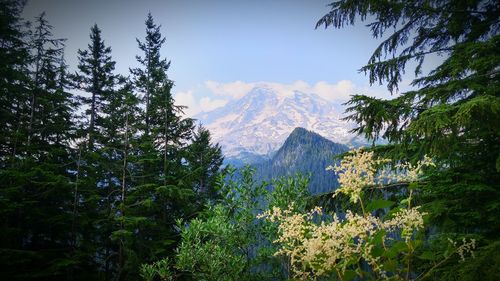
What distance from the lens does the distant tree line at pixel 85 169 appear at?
14.5 metres

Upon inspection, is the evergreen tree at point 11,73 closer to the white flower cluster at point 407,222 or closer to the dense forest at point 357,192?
the dense forest at point 357,192

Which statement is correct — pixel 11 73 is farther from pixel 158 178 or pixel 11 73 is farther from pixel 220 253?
pixel 220 253

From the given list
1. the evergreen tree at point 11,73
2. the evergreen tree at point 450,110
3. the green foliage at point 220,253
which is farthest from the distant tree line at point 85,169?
the evergreen tree at point 450,110

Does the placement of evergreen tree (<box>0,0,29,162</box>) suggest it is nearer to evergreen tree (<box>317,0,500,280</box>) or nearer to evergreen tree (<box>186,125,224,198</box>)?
evergreen tree (<box>186,125,224,198</box>)

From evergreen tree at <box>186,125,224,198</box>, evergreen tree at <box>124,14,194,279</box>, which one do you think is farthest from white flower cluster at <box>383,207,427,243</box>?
A: evergreen tree at <box>186,125,224,198</box>

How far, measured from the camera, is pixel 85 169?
635 inches

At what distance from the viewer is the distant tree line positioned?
47.5 feet

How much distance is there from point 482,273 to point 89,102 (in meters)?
29.7

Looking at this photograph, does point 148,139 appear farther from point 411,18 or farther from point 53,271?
point 411,18

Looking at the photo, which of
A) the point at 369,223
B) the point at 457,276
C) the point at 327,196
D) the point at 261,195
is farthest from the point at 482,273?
the point at 261,195

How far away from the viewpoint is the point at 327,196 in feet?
23.6

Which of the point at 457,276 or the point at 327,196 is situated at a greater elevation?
the point at 327,196

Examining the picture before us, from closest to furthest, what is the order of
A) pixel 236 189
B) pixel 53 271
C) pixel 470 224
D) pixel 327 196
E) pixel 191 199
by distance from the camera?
pixel 470 224
pixel 327 196
pixel 236 189
pixel 53 271
pixel 191 199

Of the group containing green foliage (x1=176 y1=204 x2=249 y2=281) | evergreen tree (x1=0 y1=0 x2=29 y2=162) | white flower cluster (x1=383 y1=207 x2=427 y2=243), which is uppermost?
evergreen tree (x1=0 y1=0 x2=29 y2=162)
